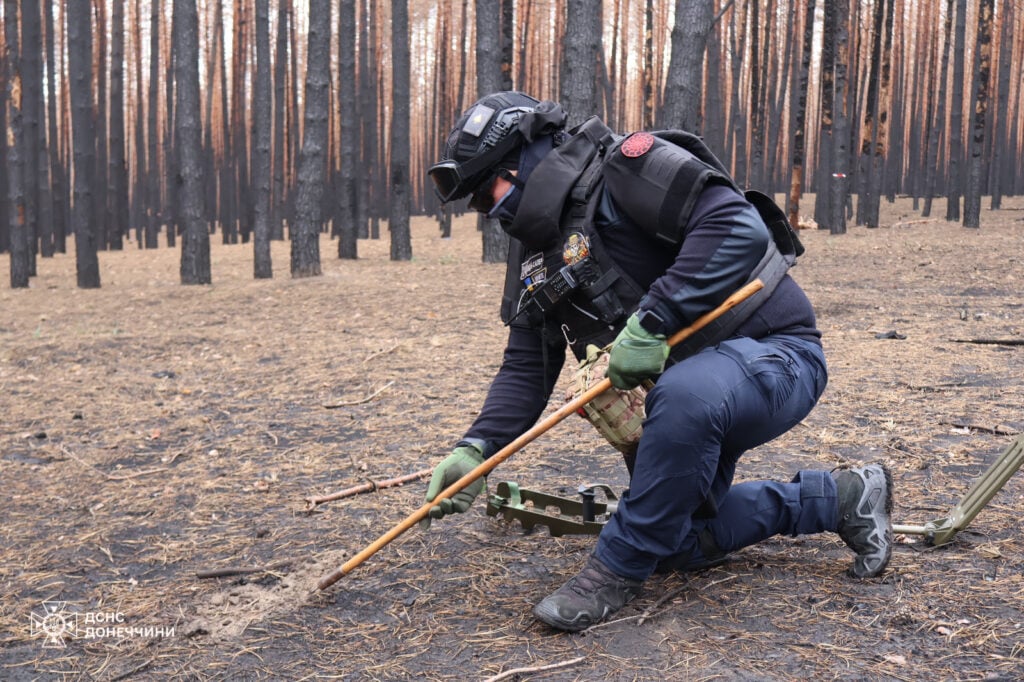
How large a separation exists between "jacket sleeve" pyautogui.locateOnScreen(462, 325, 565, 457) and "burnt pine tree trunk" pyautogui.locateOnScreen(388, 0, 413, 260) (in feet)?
36.5

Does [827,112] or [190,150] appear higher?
[827,112]

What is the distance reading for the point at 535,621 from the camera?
2650 millimetres

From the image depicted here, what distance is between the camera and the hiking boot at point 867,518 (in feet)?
9.04

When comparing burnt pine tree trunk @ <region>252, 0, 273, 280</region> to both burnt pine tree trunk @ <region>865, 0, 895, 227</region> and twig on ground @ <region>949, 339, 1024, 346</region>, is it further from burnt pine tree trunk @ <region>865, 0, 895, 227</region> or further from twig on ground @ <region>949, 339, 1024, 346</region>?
burnt pine tree trunk @ <region>865, 0, 895, 227</region>

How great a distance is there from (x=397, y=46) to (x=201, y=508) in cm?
1253

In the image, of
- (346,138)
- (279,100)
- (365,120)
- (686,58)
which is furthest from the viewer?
(365,120)

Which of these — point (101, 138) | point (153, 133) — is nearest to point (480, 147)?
point (101, 138)

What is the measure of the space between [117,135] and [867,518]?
61.3ft

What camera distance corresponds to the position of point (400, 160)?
46.8ft

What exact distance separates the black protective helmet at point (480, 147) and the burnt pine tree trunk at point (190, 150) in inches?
394

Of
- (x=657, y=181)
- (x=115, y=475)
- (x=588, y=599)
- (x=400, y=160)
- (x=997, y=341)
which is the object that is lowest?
(x=115, y=475)

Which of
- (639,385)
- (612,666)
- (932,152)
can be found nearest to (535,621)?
(612,666)

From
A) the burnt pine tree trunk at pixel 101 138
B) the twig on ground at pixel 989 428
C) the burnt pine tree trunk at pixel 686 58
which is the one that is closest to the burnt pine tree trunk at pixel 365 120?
the burnt pine tree trunk at pixel 101 138

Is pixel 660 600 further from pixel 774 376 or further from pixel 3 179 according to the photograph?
pixel 3 179
